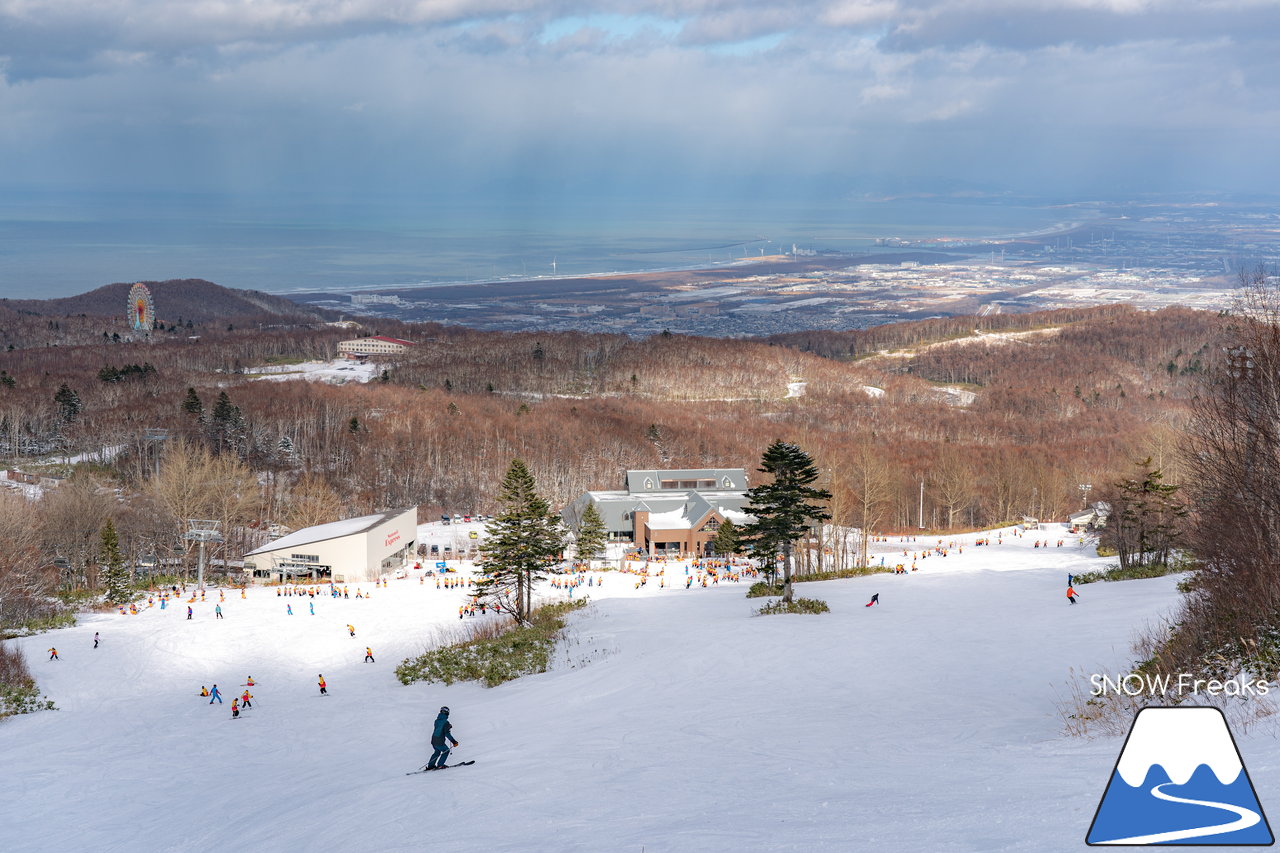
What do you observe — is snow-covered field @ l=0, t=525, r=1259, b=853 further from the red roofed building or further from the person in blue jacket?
the red roofed building

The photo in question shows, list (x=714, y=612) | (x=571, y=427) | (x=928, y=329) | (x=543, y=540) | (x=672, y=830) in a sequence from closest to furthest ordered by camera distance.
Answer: (x=672, y=830) → (x=714, y=612) → (x=543, y=540) → (x=571, y=427) → (x=928, y=329)

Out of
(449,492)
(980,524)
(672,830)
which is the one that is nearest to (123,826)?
(672,830)

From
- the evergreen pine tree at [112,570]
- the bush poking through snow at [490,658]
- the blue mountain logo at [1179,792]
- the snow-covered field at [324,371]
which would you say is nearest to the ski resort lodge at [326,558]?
the evergreen pine tree at [112,570]

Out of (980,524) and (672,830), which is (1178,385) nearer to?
(980,524)

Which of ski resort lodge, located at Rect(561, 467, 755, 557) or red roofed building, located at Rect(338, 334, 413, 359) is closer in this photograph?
ski resort lodge, located at Rect(561, 467, 755, 557)

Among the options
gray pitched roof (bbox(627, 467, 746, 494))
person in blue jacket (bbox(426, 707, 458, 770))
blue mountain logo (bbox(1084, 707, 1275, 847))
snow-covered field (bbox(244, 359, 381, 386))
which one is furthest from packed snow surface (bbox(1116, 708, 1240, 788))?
snow-covered field (bbox(244, 359, 381, 386))
